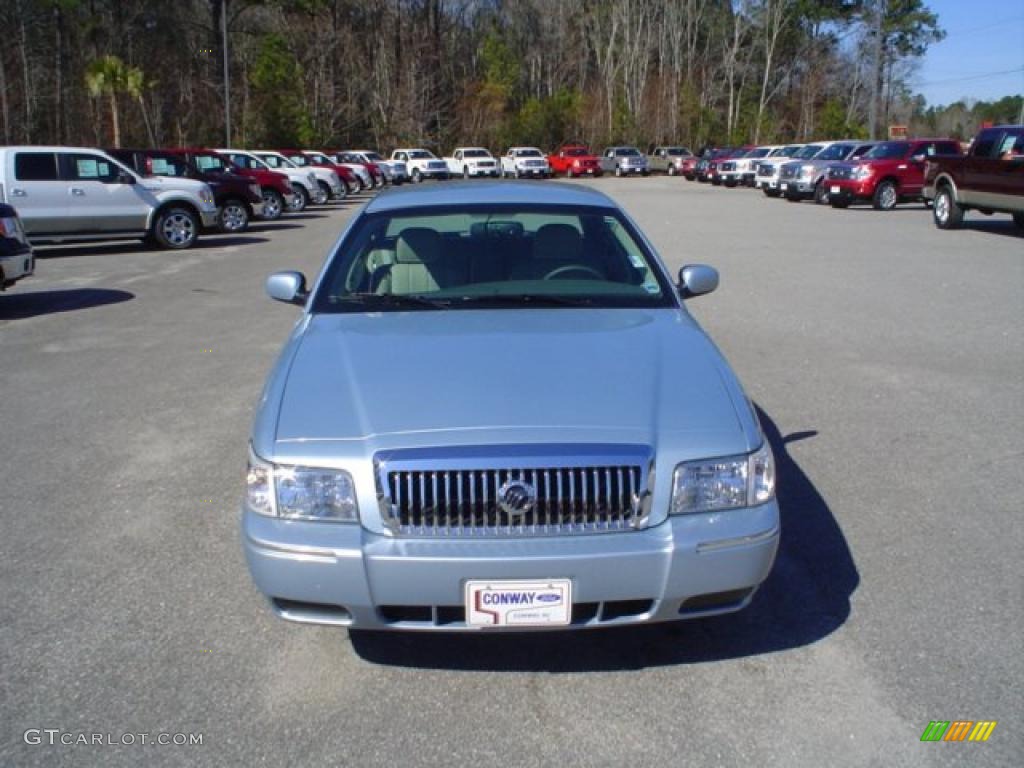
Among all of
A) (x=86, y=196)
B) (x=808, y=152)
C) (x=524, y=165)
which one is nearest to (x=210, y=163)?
(x=86, y=196)

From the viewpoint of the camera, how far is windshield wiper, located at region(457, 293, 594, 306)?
4355 millimetres

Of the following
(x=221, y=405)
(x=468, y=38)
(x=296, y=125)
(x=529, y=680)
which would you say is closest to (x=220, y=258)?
(x=221, y=405)

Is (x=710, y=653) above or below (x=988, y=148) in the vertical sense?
below

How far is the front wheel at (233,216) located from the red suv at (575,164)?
33.7m

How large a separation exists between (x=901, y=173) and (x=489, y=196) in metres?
24.7

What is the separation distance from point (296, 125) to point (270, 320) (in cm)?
4034

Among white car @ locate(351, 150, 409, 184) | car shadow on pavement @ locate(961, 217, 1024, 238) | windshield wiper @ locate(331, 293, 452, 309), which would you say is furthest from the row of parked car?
windshield wiper @ locate(331, 293, 452, 309)

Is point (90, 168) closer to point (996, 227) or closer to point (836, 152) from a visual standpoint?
point (996, 227)

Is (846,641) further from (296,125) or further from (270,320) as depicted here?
(296,125)

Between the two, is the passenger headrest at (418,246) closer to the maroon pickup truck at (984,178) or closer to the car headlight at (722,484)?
the car headlight at (722,484)

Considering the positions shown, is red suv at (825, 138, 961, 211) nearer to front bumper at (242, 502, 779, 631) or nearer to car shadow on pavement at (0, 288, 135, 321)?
car shadow on pavement at (0, 288, 135, 321)

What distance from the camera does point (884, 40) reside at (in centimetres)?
7331

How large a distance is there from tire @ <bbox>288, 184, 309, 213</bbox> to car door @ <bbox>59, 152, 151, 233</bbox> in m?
8.66

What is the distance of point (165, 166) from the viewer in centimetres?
1889
